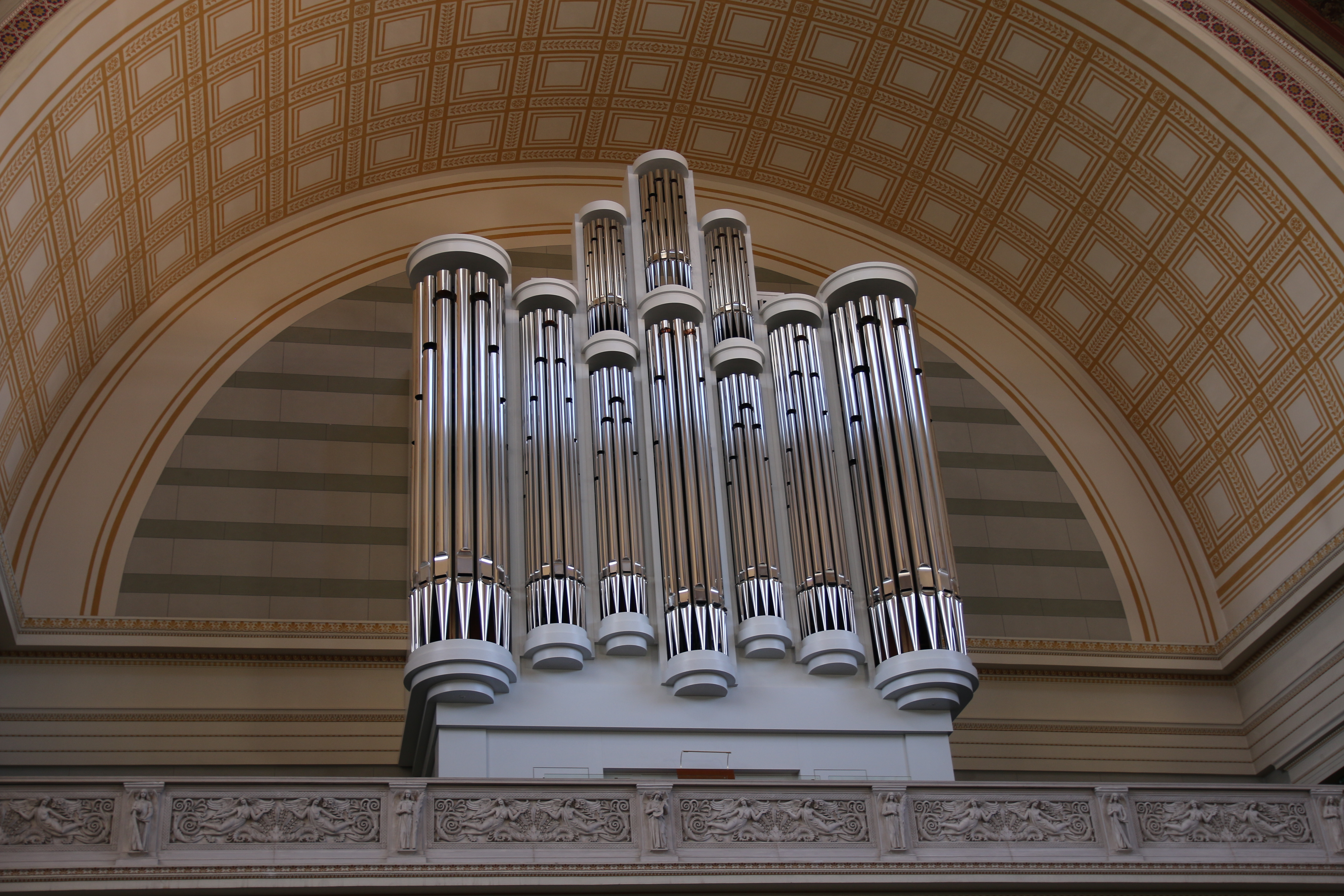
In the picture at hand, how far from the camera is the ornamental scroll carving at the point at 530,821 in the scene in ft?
27.0

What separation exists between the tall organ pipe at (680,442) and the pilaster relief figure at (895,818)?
1201mm

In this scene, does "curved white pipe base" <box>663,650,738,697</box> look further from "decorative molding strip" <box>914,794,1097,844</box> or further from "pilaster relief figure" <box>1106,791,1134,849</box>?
"pilaster relief figure" <box>1106,791,1134,849</box>

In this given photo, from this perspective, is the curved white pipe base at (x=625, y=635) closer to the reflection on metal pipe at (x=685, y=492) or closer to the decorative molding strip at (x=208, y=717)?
the reflection on metal pipe at (x=685, y=492)

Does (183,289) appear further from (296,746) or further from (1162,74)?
(1162,74)

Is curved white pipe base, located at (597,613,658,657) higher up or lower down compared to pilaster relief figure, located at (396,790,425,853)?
higher up

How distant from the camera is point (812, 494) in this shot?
1009 cm

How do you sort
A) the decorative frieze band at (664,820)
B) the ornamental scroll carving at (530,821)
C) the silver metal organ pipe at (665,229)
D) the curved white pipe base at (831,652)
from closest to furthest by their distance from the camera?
the decorative frieze band at (664,820)
the ornamental scroll carving at (530,821)
the curved white pipe base at (831,652)
the silver metal organ pipe at (665,229)

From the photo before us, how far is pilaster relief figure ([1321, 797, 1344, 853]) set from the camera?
29.6 ft

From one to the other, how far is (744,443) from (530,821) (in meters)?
3.16

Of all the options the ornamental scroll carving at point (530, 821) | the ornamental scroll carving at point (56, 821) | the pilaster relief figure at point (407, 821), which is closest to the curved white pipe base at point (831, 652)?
the ornamental scroll carving at point (530, 821)

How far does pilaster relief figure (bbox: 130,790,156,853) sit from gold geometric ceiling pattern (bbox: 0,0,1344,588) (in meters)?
3.63

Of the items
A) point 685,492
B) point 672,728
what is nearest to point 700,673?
point 672,728

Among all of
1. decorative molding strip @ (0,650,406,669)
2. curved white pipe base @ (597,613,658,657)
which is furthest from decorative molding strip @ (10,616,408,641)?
curved white pipe base @ (597,613,658,657)

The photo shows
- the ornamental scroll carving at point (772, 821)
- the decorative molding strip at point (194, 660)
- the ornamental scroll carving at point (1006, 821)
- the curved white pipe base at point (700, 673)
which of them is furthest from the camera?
the decorative molding strip at point (194, 660)
